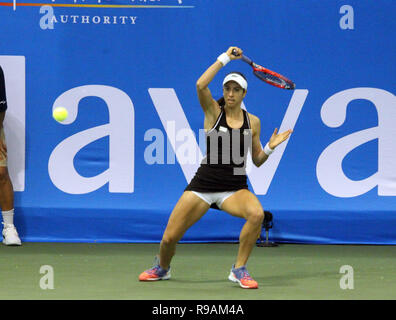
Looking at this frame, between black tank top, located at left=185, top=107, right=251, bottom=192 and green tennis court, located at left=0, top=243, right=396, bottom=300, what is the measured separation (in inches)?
29.0

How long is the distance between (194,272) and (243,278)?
85 centimetres

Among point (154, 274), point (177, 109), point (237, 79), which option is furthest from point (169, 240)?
point (177, 109)

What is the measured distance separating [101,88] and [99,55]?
33 cm

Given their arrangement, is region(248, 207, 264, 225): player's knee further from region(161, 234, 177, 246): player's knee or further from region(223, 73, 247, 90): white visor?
region(223, 73, 247, 90): white visor

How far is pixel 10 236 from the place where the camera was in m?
8.37

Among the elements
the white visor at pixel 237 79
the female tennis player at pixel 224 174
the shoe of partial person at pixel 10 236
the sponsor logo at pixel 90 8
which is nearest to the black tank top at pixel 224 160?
the female tennis player at pixel 224 174

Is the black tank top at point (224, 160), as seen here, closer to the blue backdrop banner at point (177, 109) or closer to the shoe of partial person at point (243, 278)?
the shoe of partial person at point (243, 278)

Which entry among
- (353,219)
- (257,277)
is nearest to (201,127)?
(353,219)

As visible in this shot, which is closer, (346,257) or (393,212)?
(346,257)

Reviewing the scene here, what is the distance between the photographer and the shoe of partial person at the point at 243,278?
20.1ft

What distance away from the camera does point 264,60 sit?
857 cm

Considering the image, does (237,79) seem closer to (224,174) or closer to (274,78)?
(274,78)

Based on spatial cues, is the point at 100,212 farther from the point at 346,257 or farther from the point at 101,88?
the point at 346,257

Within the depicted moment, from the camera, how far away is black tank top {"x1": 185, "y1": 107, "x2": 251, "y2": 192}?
6.30 meters
